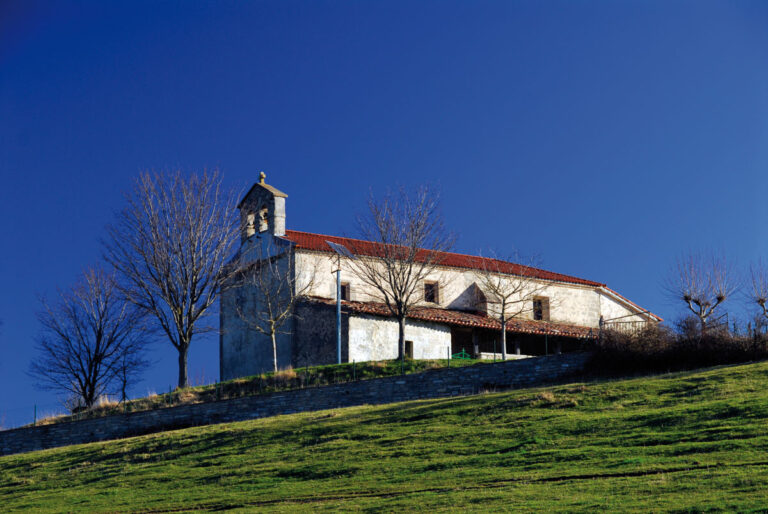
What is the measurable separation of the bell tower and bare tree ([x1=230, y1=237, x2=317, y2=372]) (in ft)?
2.70

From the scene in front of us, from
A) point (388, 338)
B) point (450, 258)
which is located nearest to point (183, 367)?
point (388, 338)

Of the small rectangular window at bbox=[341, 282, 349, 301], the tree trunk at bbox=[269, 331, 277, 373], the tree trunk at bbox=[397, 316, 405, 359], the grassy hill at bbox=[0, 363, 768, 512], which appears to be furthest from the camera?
the small rectangular window at bbox=[341, 282, 349, 301]

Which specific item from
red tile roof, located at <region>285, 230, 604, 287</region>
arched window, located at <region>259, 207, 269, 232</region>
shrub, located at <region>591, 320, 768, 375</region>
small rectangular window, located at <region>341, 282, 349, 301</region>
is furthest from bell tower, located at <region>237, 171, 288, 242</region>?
shrub, located at <region>591, 320, 768, 375</region>

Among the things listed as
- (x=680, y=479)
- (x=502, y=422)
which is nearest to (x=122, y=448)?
(x=502, y=422)

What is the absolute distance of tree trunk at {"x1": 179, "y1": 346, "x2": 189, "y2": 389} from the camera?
44.2 m

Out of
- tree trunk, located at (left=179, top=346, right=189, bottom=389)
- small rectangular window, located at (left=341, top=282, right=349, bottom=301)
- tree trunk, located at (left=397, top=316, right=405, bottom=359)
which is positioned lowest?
tree trunk, located at (left=179, top=346, right=189, bottom=389)

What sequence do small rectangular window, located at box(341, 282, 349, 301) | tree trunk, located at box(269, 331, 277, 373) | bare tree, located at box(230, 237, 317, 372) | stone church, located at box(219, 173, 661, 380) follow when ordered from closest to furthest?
tree trunk, located at box(269, 331, 277, 373)
stone church, located at box(219, 173, 661, 380)
bare tree, located at box(230, 237, 317, 372)
small rectangular window, located at box(341, 282, 349, 301)

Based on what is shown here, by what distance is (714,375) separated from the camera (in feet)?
92.6

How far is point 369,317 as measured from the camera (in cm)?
4650

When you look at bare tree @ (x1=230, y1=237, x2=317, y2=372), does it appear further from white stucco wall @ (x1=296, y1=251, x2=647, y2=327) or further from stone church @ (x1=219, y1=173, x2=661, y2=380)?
white stucco wall @ (x1=296, y1=251, x2=647, y2=327)

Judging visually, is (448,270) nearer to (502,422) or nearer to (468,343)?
(468,343)

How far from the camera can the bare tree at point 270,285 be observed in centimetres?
4812

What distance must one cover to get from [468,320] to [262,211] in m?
13.4

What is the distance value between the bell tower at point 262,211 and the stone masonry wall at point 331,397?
1514 cm
